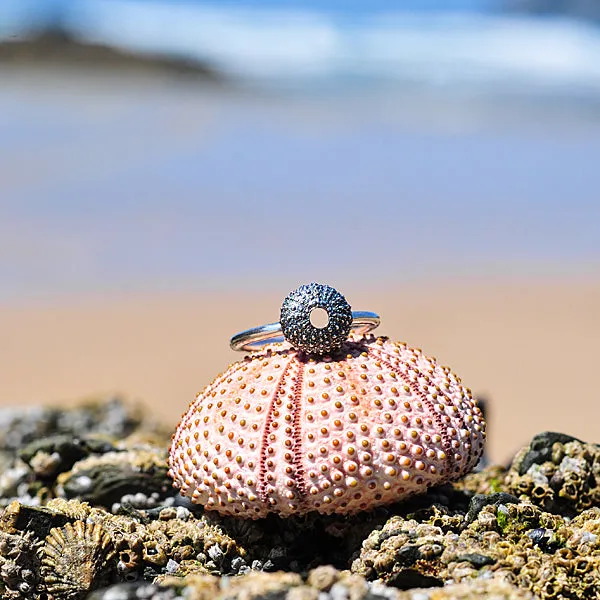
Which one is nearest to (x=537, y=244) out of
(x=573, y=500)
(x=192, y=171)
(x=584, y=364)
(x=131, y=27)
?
(x=584, y=364)

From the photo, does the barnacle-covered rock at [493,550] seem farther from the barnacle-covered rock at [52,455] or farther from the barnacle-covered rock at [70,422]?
the barnacle-covered rock at [70,422]

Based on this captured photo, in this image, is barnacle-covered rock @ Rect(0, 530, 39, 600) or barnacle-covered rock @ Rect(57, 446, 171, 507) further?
barnacle-covered rock @ Rect(57, 446, 171, 507)

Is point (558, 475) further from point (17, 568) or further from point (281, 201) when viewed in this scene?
point (281, 201)

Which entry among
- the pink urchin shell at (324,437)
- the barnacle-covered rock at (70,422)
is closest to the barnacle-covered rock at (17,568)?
the pink urchin shell at (324,437)

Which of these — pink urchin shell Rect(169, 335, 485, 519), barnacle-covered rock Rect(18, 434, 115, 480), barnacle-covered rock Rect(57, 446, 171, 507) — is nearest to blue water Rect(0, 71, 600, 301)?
barnacle-covered rock Rect(18, 434, 115, 480)

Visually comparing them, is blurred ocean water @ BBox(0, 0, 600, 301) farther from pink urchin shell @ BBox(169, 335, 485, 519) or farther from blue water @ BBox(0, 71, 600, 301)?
pink urchin shell @ BBox(169, 335, 485, 519)
